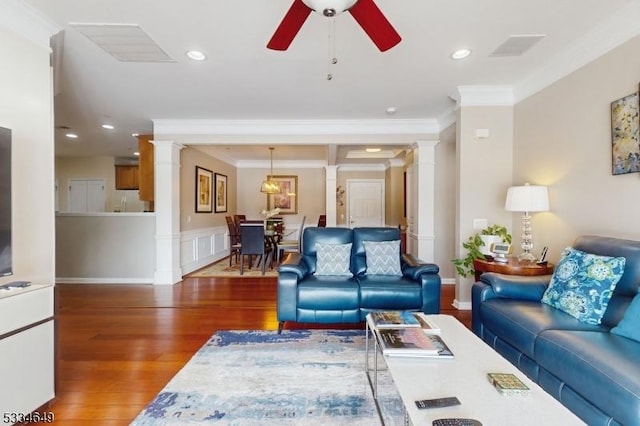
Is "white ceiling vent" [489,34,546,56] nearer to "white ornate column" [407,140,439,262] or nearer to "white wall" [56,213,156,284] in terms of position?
"white ornate column" [407,140,439,262]

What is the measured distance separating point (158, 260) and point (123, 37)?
11.0 feet

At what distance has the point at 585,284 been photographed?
6.51ft

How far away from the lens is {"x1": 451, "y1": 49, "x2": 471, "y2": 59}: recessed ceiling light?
2.70 meters

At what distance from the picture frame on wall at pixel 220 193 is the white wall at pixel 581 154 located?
5.89 metres

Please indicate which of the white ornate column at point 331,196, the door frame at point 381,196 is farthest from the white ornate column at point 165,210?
the door frame at point 381,196

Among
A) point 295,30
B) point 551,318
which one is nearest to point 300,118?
point 295,30

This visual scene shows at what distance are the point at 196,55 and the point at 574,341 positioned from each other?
3.40 meters

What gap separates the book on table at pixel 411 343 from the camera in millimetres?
1545

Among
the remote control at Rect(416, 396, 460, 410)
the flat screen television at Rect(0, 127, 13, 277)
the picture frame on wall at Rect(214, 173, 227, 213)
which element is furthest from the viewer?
the picture frame on wall at Rect(214, 173, 227, 213)

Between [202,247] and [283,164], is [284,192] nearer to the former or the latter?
[283,164]

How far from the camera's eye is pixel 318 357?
2.42 meters

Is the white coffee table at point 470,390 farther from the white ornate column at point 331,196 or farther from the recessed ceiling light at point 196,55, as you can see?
the white ornate column at point 331,196

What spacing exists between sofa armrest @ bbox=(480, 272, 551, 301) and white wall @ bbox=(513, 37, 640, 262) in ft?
2.14

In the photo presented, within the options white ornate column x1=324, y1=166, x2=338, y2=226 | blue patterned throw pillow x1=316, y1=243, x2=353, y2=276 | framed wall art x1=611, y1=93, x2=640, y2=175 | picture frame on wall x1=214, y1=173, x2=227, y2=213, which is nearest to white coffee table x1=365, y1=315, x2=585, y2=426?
blue patterned throw pillow x1=316, y1=243, x2=353, y2=276
